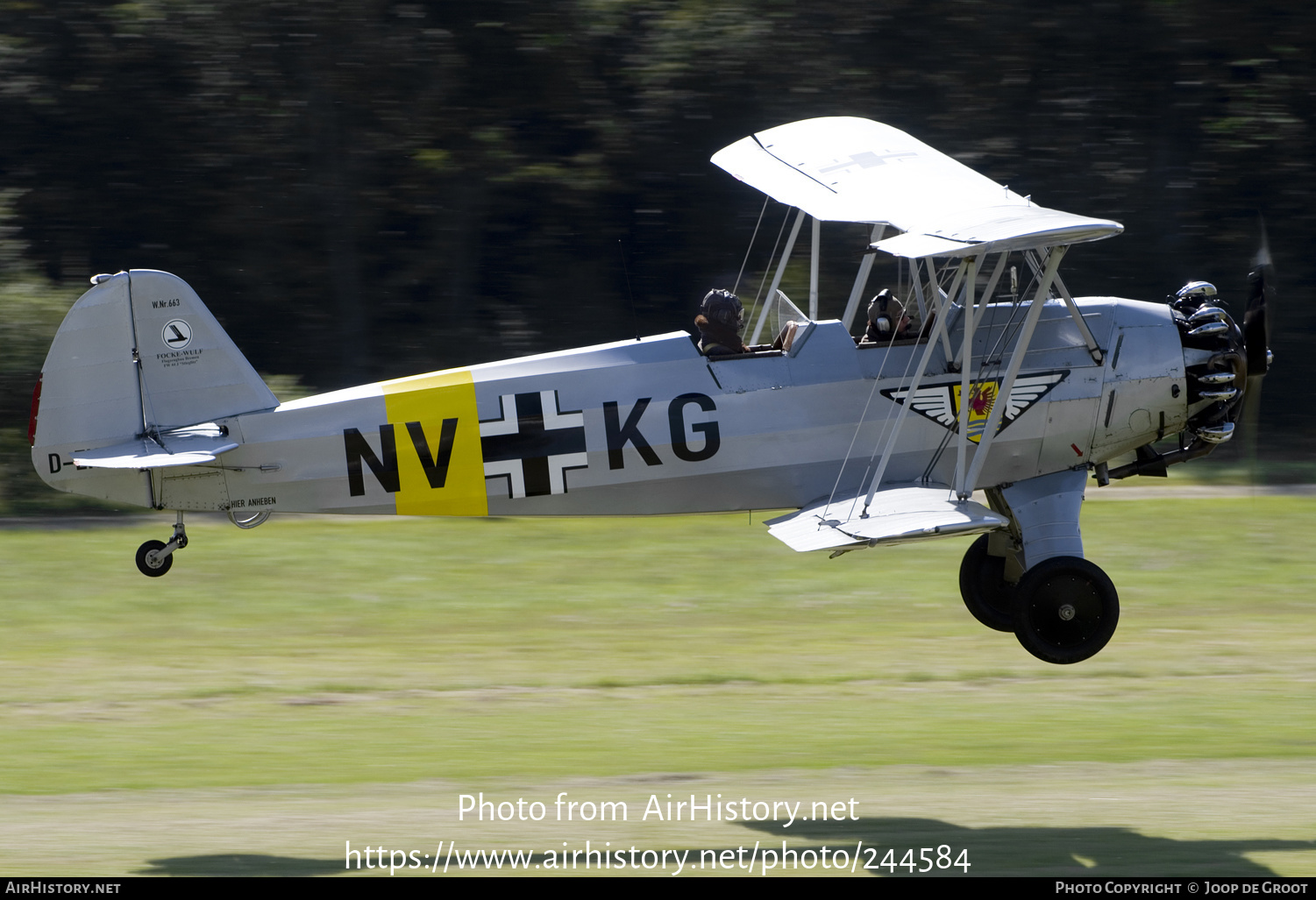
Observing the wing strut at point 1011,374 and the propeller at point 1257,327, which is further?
the propeller at point 1257,327

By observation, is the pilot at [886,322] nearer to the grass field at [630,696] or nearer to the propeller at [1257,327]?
the propeller at [1257,327]

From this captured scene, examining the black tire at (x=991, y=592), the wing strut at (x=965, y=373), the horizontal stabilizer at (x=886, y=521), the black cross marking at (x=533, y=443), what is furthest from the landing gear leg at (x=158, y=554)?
the black tire at (x=991, y=592)

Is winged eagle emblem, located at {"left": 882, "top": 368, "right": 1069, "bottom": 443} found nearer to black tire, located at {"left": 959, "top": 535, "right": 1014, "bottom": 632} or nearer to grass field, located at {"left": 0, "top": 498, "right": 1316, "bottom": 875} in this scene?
black tire, located at {"left": 959, "top": 535, "right": 1014, "bottom": 632}

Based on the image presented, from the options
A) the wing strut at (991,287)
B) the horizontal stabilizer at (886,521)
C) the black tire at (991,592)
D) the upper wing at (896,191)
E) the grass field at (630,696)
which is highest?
the upper wing at (896,191)

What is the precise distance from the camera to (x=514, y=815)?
9359 millimetres

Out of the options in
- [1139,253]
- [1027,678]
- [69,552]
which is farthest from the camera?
[1139,253]

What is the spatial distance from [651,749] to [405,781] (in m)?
1.75

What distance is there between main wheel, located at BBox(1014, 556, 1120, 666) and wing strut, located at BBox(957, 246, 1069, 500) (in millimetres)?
822

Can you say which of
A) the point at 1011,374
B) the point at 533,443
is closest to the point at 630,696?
the point at 533,443

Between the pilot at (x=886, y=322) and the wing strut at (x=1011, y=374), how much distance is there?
0.76 m

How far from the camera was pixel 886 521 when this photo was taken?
9.23 metres

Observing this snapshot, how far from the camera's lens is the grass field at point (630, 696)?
30.3ft

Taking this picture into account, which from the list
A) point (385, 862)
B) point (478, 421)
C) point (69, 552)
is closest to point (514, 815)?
point (385, 862)
